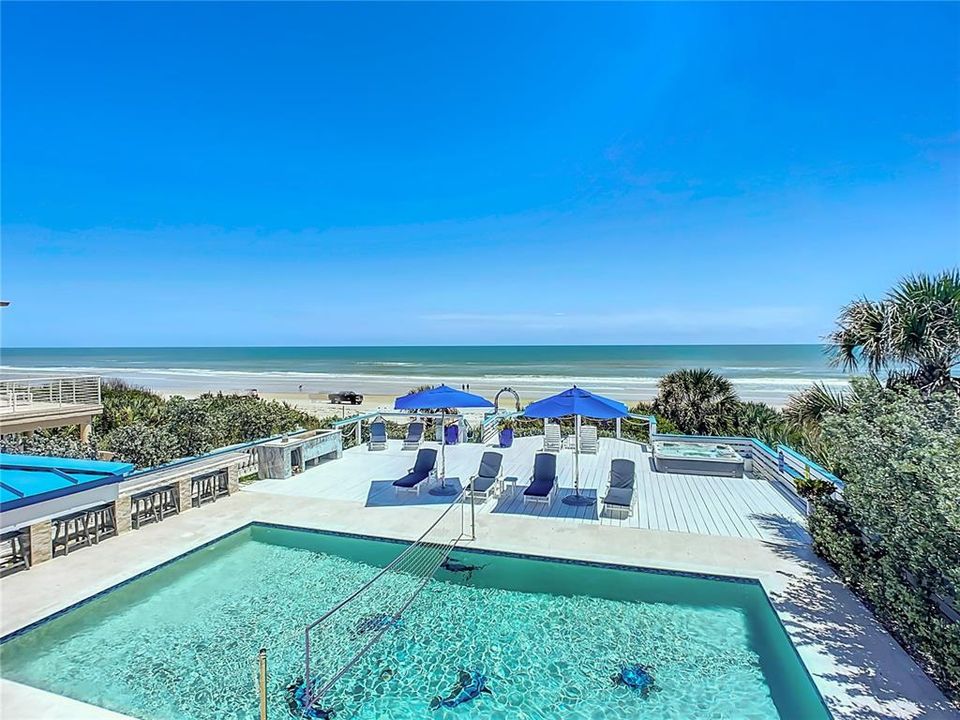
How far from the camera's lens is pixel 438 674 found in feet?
14.9

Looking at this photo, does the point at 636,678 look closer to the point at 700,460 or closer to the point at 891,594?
the point at 891,594

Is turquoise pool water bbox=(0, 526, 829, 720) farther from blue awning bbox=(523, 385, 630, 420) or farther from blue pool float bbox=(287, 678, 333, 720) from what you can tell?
blue awning bbox=(523, 385, 630, 420)

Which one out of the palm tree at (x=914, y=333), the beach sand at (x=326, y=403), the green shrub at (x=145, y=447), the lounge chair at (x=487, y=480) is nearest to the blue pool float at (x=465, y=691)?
the lounge chair at (x=487, y=480)

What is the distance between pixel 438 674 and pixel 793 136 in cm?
1587

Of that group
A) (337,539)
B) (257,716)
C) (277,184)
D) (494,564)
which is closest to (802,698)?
(494,564)

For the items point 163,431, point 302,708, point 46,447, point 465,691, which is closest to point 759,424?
point 465,691

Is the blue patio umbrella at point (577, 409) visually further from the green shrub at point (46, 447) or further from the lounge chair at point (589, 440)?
the green shrub at point (46, 447)

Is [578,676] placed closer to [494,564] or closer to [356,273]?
[494,564]

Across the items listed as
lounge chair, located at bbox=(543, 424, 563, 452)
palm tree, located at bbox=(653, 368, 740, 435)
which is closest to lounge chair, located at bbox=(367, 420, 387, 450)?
lounge chair, located at bbox=(543, 424, 563, 452)

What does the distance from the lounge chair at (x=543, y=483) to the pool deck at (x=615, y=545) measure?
21 cm

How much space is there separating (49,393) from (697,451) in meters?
16.7

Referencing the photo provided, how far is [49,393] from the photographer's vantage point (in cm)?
1343

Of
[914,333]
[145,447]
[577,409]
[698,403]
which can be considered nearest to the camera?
[914,333]

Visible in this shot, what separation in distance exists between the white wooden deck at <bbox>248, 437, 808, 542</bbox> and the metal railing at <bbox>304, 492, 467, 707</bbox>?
1653 millimetres
